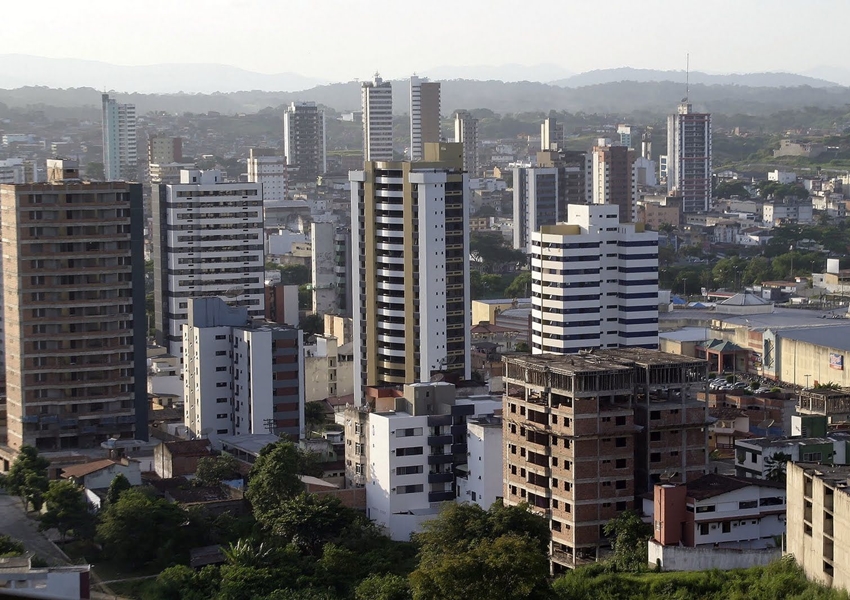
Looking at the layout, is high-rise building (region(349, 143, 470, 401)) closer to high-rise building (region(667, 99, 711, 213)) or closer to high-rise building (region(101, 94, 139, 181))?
high-rise building (region(667, 99, 711, 213))

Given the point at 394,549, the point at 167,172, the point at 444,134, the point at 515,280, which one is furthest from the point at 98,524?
the point at 444,134

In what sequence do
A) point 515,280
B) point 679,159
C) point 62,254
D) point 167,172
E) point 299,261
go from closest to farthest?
point 62,254 → point 515,280 → point 299,261 → point 167,172 → point 679,159

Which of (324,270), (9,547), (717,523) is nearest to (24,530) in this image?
(9,547)

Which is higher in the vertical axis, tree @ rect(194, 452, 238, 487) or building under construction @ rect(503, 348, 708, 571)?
building under construction @ rect(503, 348, 708, 571)

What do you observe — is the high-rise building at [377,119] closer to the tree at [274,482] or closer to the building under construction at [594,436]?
the tree at [274,482]

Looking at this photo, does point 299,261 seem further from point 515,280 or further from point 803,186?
point 803,186

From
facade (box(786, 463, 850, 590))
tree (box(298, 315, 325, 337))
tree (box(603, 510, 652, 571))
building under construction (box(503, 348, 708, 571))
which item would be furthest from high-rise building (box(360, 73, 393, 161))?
facade (box(786, 463, 850, 590))
